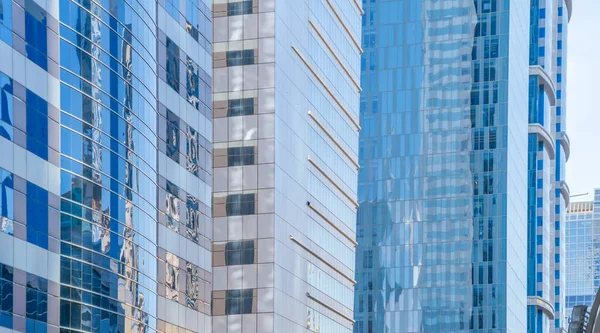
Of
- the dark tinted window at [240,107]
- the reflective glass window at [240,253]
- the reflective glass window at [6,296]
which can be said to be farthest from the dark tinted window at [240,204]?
the reflective glass window at [6,296]

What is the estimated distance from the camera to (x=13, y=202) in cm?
5872

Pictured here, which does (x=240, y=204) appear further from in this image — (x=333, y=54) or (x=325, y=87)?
(x=333, y=54)

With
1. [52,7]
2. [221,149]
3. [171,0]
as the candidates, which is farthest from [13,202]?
[221,149]

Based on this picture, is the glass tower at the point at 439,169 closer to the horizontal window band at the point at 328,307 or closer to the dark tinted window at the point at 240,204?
the horizontal window band at the point at 328,307

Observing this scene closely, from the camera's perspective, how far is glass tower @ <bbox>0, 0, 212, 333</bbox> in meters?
59.5

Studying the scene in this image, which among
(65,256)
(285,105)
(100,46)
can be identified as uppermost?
(285,105)

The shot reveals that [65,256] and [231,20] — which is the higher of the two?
[231,20]

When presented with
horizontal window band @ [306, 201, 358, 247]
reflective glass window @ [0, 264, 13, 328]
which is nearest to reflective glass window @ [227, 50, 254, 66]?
horizontal window band @ [306, 201, 358, 247]

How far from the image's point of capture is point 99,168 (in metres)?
68.1

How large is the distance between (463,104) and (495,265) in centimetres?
2436

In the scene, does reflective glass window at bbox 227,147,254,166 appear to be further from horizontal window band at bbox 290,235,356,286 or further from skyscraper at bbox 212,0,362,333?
horizontal window band at bbox 290,235,356,286

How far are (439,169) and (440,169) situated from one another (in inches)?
5.9

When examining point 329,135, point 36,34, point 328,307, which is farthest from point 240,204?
point 36,34

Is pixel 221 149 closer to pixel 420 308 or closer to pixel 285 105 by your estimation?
pixel 285 105
